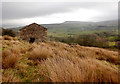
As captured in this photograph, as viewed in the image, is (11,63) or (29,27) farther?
(29,27)

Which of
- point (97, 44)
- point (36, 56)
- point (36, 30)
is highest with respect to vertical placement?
point (36, 30)

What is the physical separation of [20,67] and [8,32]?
71.6 feet

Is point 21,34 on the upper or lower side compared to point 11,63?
upper

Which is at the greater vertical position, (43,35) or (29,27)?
(29,27)

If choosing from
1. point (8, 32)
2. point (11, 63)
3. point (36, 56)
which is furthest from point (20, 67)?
point (8, 32)

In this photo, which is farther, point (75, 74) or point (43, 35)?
point (43, 35)

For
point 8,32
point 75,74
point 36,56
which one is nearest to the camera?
point 75,74

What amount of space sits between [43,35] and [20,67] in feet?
31.8

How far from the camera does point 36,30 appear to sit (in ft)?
36.5

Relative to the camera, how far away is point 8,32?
1917cm

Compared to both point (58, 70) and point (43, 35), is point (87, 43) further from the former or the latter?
point (58, 70)

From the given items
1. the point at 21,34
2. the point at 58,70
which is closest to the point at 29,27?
the point at 21,34

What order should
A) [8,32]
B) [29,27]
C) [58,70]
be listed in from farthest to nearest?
[8,32] < [29,27] < [58,70]

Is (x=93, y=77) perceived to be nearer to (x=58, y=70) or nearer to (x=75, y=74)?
(x=75, y=74)
